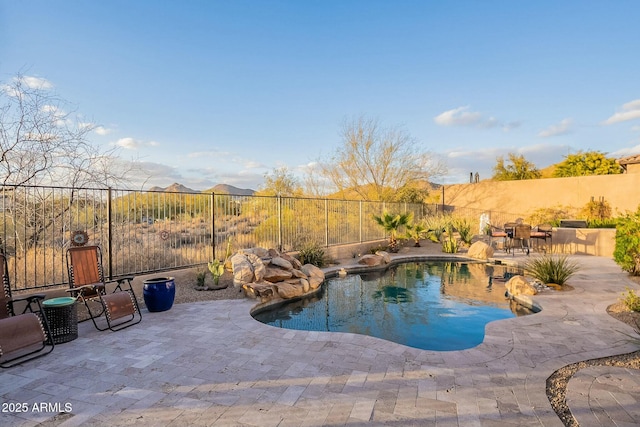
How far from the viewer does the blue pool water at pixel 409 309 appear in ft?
17.1

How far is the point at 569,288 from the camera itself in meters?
7.09

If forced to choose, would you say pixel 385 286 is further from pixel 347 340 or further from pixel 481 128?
pixel 481 128

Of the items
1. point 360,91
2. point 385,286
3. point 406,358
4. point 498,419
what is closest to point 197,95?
point 360,91

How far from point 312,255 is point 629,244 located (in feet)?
25.7

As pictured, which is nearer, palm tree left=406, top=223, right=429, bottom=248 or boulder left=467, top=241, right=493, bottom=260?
boulder left=467, top=241, right=493, bottom=260

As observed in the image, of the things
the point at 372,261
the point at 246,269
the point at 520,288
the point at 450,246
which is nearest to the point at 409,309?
the point at 520,288

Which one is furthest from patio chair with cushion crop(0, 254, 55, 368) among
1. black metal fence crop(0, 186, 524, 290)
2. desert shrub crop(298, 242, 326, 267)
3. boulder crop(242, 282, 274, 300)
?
desert shrub crop(298, 242, 326, 267)

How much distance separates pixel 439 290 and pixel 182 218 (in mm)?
6467

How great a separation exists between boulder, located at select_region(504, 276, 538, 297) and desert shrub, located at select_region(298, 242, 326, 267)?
5.05 meters

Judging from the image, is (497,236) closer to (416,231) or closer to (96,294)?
(416,231)

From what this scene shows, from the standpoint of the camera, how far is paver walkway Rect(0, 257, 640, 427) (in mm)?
2545

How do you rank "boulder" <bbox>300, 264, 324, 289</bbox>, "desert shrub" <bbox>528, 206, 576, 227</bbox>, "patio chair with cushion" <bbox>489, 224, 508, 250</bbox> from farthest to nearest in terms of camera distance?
"desert shrub" <bbox>528, 206, 576, 227</bbox>, "patio chair with cushion" <bbox>489, 224, 508, 250</bbox>, "boulder" <bbox>300, 264, 324, 289</bbox>

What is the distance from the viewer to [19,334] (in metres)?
3.55

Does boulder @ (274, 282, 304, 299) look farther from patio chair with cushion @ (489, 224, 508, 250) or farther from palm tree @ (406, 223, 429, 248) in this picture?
patio chair with cushion @ (489, 224, 508, 250)
